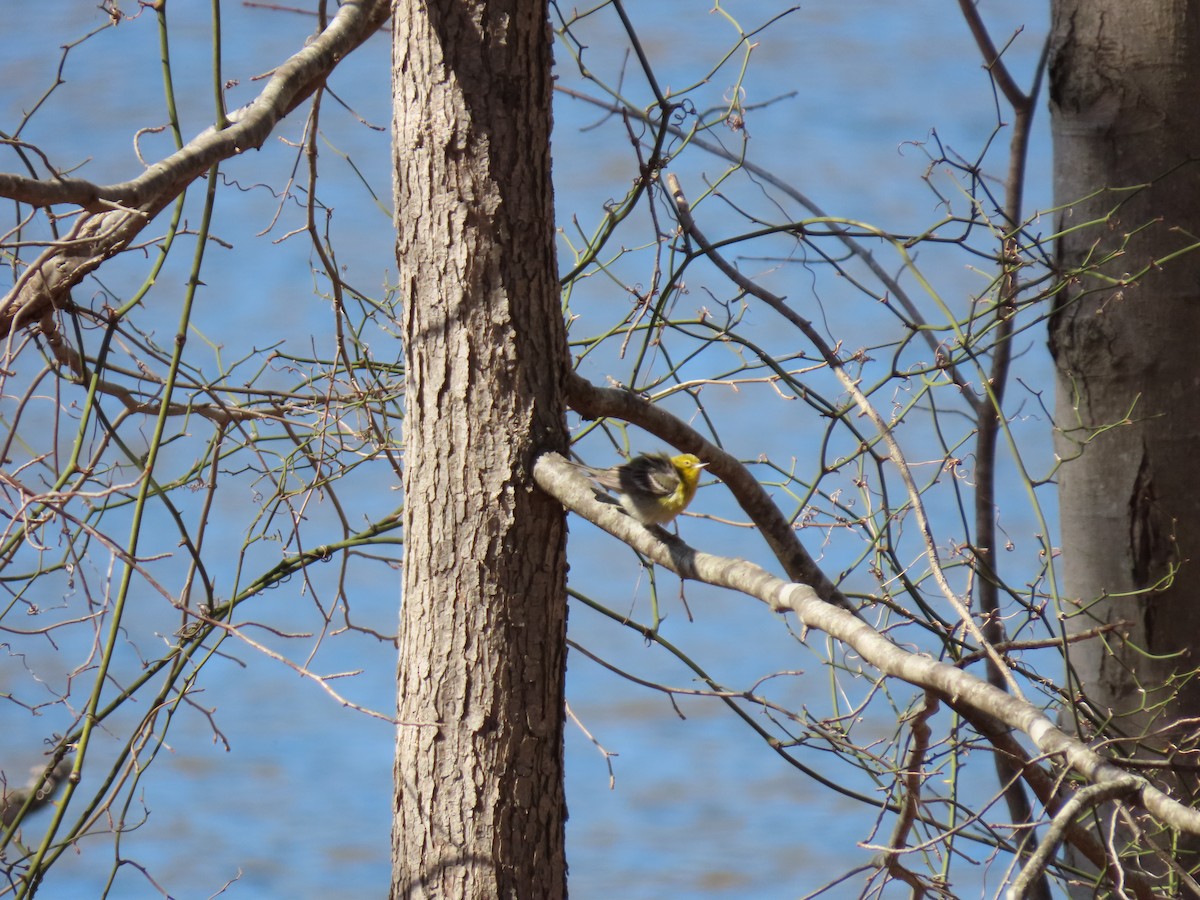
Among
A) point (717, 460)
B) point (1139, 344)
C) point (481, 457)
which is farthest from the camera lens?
point (1139, 344)

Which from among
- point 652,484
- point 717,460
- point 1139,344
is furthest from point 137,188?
point 1139,344

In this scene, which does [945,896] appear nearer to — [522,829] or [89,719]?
[522,829]

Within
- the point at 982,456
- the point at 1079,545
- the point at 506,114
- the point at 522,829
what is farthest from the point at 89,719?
the point at 982,456

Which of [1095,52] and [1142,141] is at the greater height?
[1095,52]

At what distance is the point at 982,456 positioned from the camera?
255 cm

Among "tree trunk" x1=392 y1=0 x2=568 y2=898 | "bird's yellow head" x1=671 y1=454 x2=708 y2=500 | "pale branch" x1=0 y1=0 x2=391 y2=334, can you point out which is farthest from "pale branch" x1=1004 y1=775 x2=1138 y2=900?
"bird's yellow head" x1=671 y1=454 x2=708 y2=500

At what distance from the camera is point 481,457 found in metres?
1.74

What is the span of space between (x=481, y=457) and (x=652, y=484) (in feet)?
1.70

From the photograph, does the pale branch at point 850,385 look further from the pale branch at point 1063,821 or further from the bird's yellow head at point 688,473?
the pale branch at point 1063,821

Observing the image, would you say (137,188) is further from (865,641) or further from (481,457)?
(865,641)

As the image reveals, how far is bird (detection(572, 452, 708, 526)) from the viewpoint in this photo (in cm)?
217

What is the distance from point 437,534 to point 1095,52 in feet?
4.75

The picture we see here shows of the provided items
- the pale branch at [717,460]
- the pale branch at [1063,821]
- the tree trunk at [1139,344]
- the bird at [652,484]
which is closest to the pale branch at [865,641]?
the pale branch at [1063,821]

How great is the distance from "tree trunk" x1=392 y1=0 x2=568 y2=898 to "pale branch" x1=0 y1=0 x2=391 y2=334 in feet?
0.48
